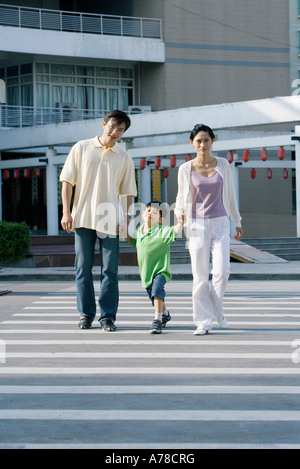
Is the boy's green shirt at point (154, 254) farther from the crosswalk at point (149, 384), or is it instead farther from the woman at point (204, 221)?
the crosswalk at point (149, 384)

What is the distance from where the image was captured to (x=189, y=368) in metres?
7.14

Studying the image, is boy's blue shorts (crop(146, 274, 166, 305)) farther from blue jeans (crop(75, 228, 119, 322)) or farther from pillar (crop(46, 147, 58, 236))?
pillar (crop(46, 147, 58, 236))

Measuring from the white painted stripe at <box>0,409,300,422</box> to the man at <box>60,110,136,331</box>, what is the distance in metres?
3.70

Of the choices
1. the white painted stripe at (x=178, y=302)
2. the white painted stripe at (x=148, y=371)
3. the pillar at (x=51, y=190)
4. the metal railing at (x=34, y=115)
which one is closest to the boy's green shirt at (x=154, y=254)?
the white painted stripe at (x=148, y=371)

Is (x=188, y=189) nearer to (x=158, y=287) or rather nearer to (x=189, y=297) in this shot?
(x=158, y=287)

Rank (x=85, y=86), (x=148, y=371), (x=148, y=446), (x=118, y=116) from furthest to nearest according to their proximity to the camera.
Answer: (x=85, y=86), (x=118, y=116), (x=148, y=371), (x=148, y=446)

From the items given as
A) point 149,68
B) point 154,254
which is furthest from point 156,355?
point 149,68

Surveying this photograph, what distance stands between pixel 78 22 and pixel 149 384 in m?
36.5

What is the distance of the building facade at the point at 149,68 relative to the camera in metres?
39.4

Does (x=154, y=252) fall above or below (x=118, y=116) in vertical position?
below

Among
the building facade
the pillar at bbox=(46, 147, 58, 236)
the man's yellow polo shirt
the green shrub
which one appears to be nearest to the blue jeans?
the man's yellow polo shirt

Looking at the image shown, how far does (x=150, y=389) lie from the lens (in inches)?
248

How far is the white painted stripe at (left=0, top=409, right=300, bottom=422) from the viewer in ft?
17.7

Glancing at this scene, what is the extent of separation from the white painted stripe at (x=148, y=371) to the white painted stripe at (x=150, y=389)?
531 mm
